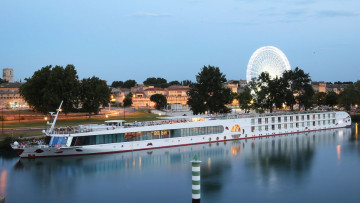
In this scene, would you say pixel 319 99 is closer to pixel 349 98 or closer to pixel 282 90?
pixel 349 98

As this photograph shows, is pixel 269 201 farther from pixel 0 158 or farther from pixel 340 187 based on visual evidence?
pixel 0 158

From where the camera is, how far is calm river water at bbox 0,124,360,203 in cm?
2742

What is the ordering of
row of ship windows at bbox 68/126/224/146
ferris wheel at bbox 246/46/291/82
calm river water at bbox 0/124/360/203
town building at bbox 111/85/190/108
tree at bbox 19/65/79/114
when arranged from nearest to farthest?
1. calm river water at bbox 0/124/360/203
2. row of ship windows at bbox 68/126/224/146
3. tree at bbox 19/65/79/114
4. ferris wheel at bbox 246/46/291/82
5. town building at bbox 111/85/190/108

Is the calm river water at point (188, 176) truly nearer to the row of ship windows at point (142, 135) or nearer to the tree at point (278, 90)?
the row of ship windows at point (142, 135)

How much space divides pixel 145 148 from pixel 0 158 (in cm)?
1406

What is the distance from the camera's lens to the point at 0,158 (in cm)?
3953

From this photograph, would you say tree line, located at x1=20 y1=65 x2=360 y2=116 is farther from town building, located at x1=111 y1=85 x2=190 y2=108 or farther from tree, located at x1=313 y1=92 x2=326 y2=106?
town building, located at x1=111 y1=85 x2=190 y2=108

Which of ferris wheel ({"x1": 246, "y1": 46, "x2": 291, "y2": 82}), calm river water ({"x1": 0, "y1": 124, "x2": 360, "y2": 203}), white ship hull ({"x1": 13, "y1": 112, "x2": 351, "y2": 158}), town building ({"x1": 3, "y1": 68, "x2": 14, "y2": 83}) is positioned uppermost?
town building ({"x1": 3, "y1": 68, "x2": 14, "y2": 83})

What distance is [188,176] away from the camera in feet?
107

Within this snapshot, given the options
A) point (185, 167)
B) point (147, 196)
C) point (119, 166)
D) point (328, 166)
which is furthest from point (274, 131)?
point (147, 196)

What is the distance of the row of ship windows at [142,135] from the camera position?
126 ft

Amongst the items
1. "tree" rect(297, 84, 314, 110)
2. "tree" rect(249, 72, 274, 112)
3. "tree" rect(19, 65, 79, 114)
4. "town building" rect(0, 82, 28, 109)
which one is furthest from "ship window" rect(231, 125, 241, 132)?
"town building" rect(0, 82, 28, 109)

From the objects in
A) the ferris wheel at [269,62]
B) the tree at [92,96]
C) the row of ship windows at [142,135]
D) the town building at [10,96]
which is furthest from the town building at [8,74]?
the row of ship windows at [142,135]

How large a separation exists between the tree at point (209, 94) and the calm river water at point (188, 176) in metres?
16.5
